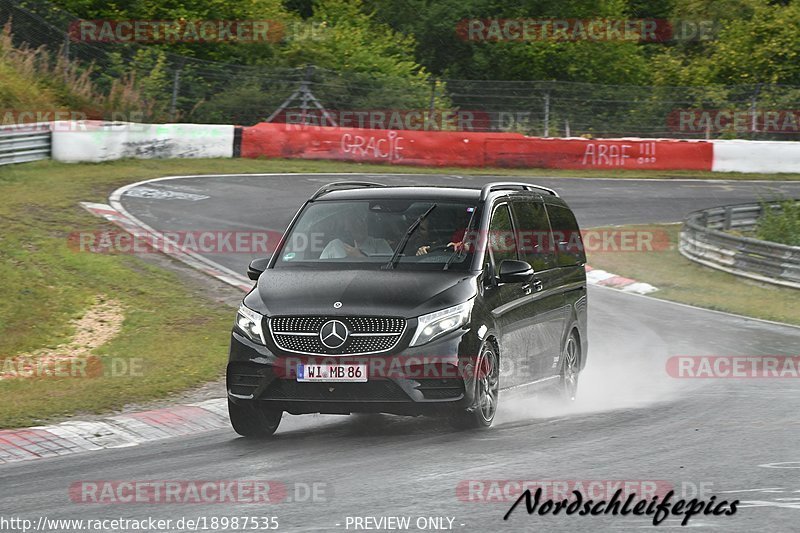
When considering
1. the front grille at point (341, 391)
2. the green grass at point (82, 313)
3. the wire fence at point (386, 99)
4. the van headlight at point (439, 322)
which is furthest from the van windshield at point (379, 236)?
the wire fence at point (386, 99)

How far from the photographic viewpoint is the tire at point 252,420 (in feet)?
30.1

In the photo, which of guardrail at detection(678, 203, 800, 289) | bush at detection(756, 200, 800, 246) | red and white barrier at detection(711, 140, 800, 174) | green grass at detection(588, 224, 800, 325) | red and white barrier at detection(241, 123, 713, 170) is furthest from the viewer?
red and white barrier at detection(711, 140, 800, 174)

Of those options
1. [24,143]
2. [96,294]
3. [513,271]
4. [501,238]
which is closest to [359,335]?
[513,271]

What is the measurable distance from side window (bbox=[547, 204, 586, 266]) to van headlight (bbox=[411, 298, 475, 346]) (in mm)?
2752

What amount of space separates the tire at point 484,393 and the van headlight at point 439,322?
290 mm

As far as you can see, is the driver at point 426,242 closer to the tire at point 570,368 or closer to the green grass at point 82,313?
the tire at point 570,368

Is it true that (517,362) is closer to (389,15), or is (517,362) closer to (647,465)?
(647,465)

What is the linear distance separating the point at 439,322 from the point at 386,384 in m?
0.60

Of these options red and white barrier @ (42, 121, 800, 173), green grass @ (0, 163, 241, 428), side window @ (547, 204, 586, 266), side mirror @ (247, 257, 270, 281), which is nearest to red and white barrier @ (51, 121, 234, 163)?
red and white barrier @ (42, 121, 800, 173)

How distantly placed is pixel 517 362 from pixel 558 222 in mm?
2338

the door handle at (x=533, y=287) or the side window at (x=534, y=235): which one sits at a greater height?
the side window at (x=534, y=235)

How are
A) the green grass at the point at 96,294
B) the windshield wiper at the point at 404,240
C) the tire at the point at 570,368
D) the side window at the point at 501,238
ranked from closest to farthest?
the windshield wiper at the point at 404,240
the side window at the point at 501,238
the tire at the point at 570,368
the green grass at the point at 96,294

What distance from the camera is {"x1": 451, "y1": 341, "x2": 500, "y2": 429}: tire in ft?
29.4

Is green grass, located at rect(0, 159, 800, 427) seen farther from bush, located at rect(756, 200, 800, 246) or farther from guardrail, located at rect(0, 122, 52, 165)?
bush, located at rect(756, 200, 800, 246)
